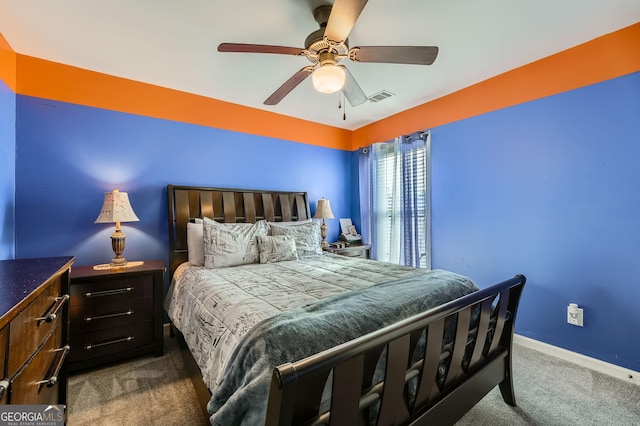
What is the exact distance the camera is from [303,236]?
305cm

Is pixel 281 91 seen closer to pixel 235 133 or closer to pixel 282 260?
pixel 235 133

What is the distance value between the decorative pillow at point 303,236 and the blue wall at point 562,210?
1.63 meters

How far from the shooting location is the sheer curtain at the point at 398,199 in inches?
132

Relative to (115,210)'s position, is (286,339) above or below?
below

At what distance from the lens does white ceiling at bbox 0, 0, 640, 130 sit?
5.82ft

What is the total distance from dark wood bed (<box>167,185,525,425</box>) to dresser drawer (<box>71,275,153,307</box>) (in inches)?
23.7

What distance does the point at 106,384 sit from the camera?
192 cm

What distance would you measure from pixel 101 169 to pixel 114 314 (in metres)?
1.37

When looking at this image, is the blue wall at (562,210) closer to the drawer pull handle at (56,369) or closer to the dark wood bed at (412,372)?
the dark wood bed at (412,372)

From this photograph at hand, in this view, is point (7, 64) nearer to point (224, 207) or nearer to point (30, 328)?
point (224, 207)

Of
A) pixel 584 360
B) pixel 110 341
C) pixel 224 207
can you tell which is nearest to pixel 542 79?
pixel 584 360

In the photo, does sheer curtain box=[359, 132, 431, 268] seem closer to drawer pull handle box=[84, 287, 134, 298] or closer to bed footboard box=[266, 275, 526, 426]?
bed footboard box=[266, 275, 526, 426]

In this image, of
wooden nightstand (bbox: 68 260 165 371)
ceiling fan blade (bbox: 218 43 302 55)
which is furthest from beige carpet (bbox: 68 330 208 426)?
ceiling fan blade (bbox: 218 43 302 55)

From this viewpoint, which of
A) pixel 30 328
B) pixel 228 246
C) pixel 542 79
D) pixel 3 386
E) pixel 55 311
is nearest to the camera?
pixel 3 386
